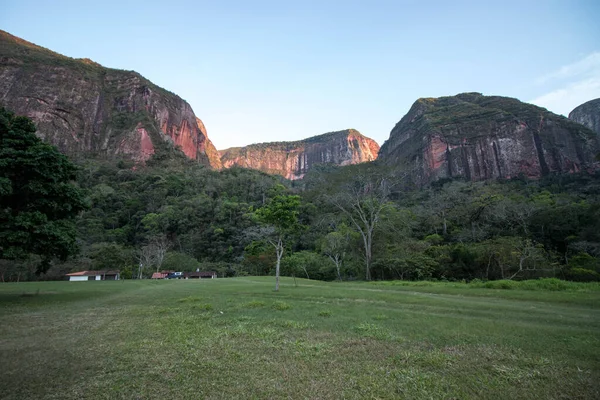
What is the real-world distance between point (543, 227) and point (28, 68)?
522ft

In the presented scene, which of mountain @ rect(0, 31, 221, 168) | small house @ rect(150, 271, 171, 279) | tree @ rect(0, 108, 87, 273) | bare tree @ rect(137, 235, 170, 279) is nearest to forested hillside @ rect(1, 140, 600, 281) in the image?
bare tree @ rect(137, 235, 170, 279)

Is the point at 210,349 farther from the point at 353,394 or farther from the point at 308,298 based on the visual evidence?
the point at 308,298

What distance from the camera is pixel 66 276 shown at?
43.6 m

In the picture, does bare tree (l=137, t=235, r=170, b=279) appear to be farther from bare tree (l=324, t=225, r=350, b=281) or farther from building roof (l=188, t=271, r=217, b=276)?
bare tree (l=324, t=225, r=350, b=281)

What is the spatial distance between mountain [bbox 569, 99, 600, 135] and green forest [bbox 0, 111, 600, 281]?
73817 mm

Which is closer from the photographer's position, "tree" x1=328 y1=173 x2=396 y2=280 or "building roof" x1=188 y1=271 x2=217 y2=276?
"tree" x1=328 y1=173 x2=396 y2=280

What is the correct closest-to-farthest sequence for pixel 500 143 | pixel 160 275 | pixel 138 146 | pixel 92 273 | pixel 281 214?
pixel 281 214 < pixel 92 273 < pixel 160 275 < pixel 500 143 < pixel 138 146

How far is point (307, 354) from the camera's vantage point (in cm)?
534

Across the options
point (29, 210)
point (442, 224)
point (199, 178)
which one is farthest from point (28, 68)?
point (442, 224)

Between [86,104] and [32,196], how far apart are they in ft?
436

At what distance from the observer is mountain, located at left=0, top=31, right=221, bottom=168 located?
10531 cm

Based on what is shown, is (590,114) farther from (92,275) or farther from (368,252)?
(92,275)

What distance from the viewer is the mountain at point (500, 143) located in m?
87.8

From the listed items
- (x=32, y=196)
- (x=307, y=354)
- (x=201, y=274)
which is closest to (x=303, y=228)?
(x=32, y=196)
